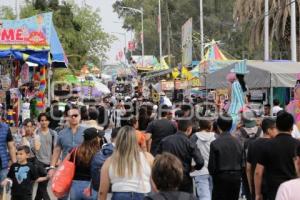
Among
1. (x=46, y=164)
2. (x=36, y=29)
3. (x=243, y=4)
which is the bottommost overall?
(x=46, y=164)

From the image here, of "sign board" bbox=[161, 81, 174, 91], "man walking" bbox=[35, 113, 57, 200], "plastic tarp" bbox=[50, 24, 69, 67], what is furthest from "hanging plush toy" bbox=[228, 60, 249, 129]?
"sign board" bbox=[161, 81, 174, 91]

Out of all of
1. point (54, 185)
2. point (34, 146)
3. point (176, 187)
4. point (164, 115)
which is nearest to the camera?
point (176, 187)

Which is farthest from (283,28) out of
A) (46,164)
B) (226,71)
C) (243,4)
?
(46,164)

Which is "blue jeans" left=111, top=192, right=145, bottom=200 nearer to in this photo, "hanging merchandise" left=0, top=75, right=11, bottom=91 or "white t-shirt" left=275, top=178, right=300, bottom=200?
"white t-shirt" left=275, top=178, right=300, bottom=200

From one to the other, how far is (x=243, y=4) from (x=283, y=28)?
3572mm

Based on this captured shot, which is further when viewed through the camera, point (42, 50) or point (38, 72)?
point (38, 72)

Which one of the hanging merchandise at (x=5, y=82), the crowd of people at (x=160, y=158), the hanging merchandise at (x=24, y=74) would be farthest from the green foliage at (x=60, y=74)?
the crowd of people at (x=160, y=158)

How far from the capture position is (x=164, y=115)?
12758 mm

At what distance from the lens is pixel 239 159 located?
902cm

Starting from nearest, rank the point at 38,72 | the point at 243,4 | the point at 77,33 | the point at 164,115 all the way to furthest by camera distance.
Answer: the point at 164,115 → the point at 38,72 → the point at 243,4 → the point at 77,33

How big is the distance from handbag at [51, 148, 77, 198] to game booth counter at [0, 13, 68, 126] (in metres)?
11.3

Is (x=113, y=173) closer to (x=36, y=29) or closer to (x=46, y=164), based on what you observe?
(x=46, y=164)

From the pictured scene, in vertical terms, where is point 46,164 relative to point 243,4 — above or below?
below

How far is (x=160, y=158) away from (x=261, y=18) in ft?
100
